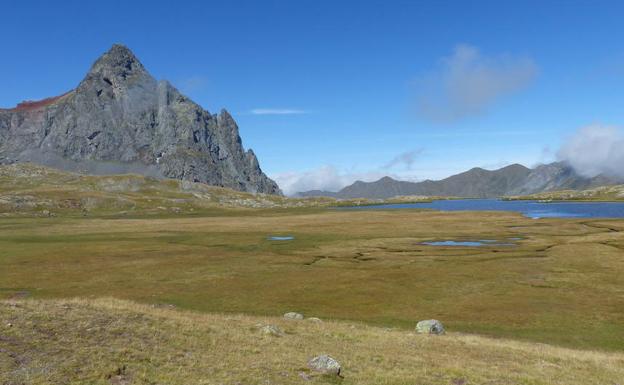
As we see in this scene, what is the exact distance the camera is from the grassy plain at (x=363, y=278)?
44356mm

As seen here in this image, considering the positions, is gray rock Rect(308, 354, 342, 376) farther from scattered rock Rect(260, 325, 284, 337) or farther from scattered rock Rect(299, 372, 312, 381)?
scattered rock Rect(260, 325, 284, 337)

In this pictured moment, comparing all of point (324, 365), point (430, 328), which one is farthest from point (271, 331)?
point (430, 328)

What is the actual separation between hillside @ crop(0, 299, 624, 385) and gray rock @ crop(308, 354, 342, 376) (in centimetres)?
52

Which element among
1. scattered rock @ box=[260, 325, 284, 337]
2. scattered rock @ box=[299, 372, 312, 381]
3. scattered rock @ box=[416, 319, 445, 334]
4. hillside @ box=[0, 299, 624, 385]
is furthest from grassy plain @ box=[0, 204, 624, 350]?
scattered rock @ box=[299, 372, 312, 381]

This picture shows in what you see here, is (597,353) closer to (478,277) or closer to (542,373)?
(542,373)

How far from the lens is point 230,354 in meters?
24.9

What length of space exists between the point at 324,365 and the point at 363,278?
41181 millimetres

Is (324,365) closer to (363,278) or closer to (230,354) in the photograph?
(230,354)

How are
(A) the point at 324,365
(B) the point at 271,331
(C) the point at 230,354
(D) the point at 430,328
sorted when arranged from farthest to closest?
1. (D) the point at 430,328
2. (B) the point at 271,331
3. (C) the point at 230,354
4. (A) the point at 324,365

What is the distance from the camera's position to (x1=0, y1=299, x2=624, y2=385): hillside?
68.0ft

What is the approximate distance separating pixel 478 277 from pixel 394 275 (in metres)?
11.7

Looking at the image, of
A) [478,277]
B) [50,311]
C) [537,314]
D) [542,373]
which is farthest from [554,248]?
[50,311]

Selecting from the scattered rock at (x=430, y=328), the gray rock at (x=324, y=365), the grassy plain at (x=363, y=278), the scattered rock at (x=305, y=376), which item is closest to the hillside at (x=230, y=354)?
the scattered rock at (x=305, y=376)

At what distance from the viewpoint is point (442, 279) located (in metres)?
62.3
